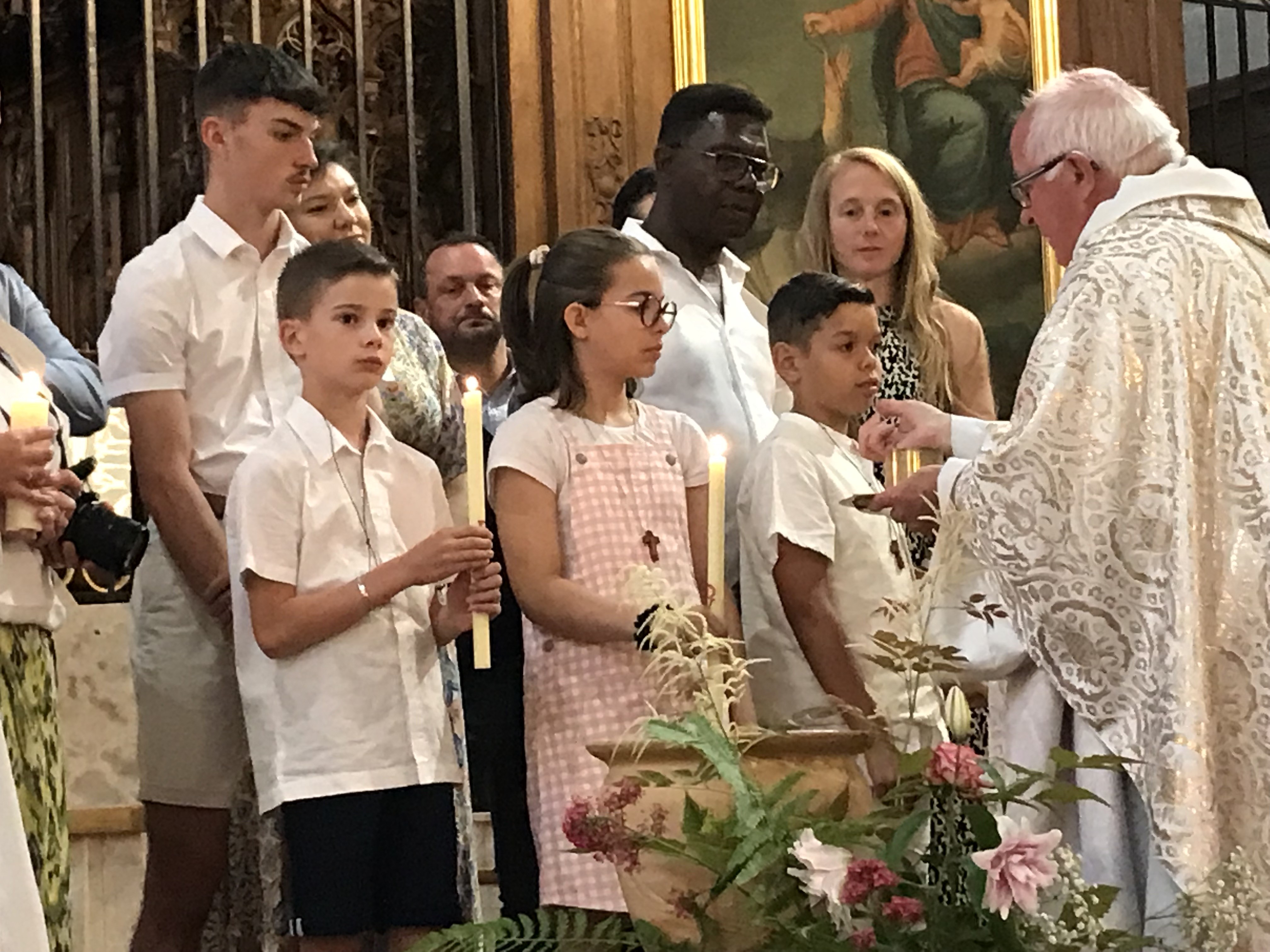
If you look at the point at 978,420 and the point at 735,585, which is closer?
the point at 978,420

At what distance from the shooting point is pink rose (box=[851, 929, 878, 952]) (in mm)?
2283

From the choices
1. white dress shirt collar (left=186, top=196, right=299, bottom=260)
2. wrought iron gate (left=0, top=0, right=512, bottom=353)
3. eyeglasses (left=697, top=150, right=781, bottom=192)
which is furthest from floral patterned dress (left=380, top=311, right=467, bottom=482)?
wrought iron gate (left=0, top=0, right=512, bottom=353)

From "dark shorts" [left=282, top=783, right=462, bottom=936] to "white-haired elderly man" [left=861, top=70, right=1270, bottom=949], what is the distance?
34.2 inches

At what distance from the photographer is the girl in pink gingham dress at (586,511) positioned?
316cm

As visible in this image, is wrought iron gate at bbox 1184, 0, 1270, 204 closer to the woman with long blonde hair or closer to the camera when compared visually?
the woman with long blonde hair

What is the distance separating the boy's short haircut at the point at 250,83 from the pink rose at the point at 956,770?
1.76 m

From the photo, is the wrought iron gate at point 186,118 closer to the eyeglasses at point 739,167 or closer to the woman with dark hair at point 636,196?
the woman with dark hair at point 636,196

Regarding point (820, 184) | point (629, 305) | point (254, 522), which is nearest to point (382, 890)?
point (254, 522)

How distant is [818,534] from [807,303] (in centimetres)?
47

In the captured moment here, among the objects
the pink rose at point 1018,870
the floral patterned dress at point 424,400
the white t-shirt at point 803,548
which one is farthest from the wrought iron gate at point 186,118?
the pink rose at point 1018,870

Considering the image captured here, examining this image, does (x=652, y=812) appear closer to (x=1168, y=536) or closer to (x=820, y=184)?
(x=1168, y=536)

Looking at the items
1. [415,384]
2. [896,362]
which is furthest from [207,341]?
[896,362]

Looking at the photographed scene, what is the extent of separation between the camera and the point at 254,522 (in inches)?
119

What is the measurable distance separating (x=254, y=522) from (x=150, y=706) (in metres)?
0.43
